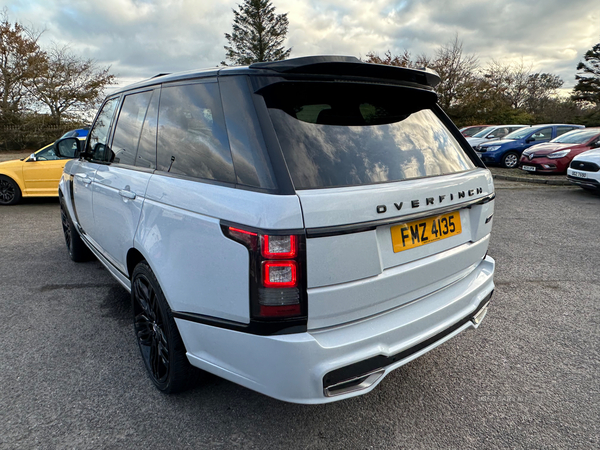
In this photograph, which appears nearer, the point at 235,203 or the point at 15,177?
the point at 235,203

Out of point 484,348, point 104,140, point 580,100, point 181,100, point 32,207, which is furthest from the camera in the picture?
point 580,100

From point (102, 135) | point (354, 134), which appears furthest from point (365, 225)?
point (102, 135)

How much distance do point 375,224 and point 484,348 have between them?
1.77 metres

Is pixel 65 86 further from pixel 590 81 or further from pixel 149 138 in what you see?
pixel 590 81

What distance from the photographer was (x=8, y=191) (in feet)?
28.7

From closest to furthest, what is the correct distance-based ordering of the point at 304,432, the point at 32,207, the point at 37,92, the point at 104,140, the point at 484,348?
the point at 304,432 → the point at 484,348 → the point at 104,140 → the point at 32,207 → the point at 37,92

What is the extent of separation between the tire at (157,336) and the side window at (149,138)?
0.64 m

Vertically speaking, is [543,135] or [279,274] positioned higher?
[543,135]

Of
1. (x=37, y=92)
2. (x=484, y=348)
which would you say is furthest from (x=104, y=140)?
(x=37, y=92)

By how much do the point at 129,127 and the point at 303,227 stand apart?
1.96 m

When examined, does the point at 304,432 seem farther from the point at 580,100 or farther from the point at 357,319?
the point at 580,100

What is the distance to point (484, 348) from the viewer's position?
300cm

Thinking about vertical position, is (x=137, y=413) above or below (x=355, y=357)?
below

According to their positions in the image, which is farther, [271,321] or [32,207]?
[32,207]
